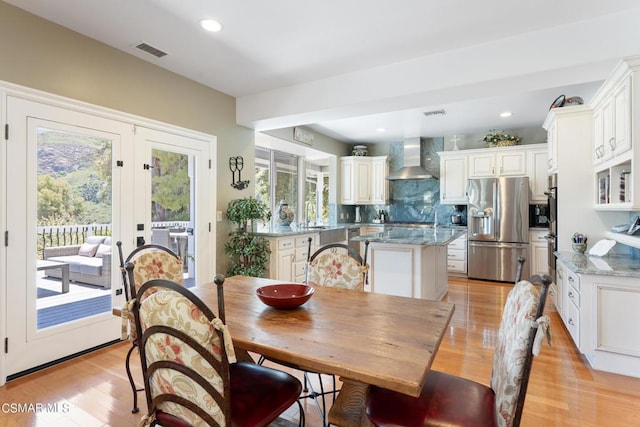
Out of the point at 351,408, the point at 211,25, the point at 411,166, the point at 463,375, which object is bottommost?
the point at 463,375

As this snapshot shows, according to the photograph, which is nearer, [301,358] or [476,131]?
[301,358]

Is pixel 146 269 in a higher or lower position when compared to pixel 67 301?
higher

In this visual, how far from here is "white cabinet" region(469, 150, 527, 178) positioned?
5.46m

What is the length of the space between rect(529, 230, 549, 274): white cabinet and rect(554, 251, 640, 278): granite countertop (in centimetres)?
228

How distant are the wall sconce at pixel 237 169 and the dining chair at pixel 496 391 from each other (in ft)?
10.6

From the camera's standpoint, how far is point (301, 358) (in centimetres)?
117

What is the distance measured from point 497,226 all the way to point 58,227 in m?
5.65

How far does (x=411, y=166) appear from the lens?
6.38 metres

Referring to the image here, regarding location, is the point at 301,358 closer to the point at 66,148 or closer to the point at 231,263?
the point at 66,148

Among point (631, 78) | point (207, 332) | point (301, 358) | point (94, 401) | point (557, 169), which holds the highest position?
point (631, 78)

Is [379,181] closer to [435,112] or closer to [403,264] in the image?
[435,112]

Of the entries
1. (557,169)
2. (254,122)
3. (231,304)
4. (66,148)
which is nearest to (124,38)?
(66,148)

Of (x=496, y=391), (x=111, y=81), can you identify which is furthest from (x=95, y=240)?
(x=496, y=391)

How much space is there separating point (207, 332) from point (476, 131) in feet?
20.2
